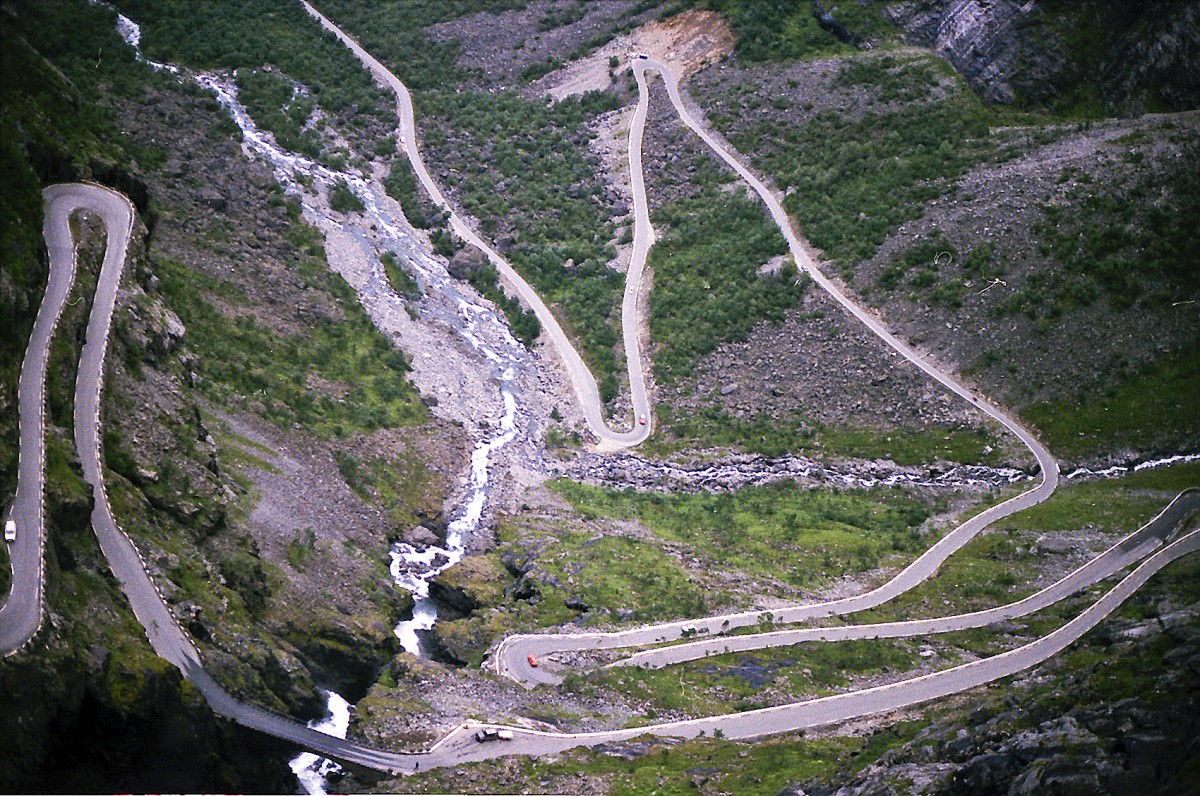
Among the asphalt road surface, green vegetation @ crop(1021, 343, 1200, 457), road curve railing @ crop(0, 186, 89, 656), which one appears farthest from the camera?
green vegetation @ crop(1021, 343, 1200, 457)

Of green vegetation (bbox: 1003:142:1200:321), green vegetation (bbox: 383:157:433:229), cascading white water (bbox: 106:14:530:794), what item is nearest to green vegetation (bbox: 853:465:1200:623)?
green vegetation (bbox: 1003:142:1200:321)

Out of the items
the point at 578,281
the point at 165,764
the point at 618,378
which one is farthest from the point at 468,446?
the point at 165,764

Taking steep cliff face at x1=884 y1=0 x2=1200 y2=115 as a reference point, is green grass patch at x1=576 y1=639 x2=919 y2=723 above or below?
below

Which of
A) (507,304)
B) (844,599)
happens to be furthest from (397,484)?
(844,599)

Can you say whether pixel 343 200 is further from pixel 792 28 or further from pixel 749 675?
pixel 749 675

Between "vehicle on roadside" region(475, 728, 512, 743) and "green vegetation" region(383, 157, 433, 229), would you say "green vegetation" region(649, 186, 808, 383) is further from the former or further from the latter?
"vehicle on roadside" region(475, 728, 512, 743)

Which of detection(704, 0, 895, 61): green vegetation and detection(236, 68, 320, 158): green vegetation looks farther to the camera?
detection(704, 0, 895, 61): green vegetation

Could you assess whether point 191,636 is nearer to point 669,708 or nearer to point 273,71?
point 669,708
